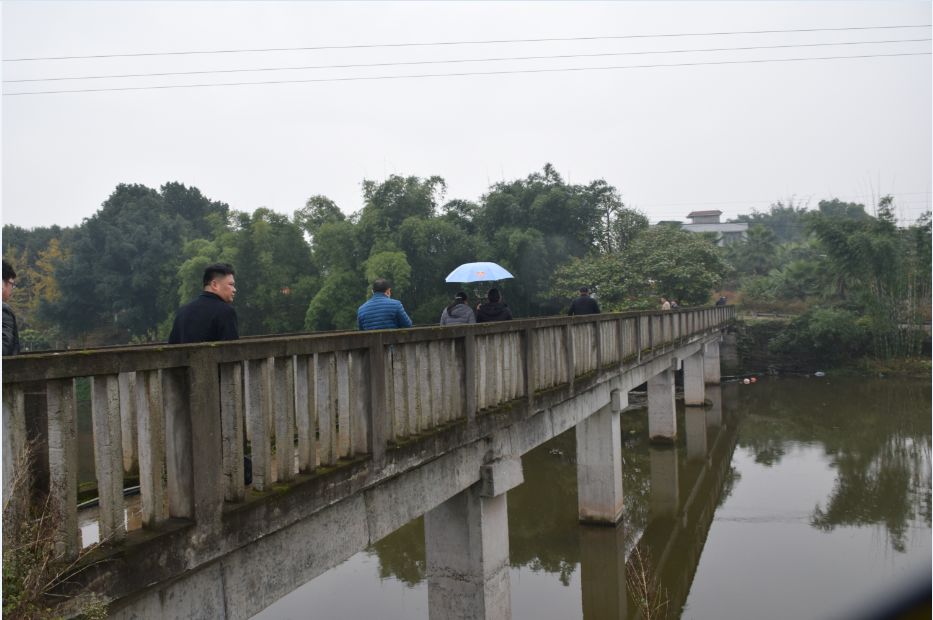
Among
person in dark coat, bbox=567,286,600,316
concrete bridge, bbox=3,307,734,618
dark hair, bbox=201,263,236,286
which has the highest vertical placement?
dark hair, bbox=201,263,236,286

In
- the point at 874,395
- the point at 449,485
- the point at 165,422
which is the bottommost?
the point at 874,395

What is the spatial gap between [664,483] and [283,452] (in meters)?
13.8

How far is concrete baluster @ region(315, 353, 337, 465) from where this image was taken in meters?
4.36

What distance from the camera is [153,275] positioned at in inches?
1925

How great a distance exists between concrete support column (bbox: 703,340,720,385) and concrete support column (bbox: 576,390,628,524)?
769 inches

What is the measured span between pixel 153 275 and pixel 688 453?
134 ft

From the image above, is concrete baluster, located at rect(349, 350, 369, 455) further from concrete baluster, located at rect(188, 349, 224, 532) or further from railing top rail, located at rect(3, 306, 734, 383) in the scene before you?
concrete baluster, located at rect(188, 349, 224, 532)

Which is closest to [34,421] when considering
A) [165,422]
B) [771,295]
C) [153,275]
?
[165,422]

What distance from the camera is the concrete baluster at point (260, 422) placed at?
3801 mm

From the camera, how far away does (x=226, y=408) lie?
3611mm

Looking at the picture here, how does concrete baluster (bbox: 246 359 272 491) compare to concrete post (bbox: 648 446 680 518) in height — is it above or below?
above

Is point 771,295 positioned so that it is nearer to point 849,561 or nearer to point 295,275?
point 295,275

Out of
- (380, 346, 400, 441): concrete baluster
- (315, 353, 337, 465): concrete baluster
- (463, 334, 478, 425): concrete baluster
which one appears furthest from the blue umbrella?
(315, 353, 337, 465): concrete baluster

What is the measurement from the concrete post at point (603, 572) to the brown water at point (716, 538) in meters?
0.02
